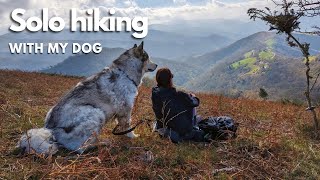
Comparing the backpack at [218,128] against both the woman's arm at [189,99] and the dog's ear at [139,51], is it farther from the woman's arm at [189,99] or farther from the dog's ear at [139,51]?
the dog's ear at [139,51]

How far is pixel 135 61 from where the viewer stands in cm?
1032

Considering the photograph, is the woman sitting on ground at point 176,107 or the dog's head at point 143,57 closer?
the woman sitting on ground at point 176,107

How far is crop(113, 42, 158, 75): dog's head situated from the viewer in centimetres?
1009

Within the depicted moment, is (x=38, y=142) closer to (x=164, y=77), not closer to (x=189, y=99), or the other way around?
(x=164, y=77)

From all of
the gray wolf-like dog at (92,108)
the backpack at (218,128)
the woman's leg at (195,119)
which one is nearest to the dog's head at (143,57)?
the gray wolf-like dog at (92,108)

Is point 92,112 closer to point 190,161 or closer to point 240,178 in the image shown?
point 190,161

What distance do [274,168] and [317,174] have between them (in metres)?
0.69

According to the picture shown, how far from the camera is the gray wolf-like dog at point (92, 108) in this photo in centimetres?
771

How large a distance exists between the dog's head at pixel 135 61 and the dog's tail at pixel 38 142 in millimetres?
2989

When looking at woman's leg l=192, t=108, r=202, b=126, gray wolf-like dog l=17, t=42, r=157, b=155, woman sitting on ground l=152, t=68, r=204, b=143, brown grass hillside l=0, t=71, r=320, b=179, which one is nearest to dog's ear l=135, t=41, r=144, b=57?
gray wolf-like dog l=17, t=42, r=157, b=155

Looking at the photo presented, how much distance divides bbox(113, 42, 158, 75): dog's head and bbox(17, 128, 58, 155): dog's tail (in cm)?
299

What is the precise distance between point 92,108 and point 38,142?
4.96 feet

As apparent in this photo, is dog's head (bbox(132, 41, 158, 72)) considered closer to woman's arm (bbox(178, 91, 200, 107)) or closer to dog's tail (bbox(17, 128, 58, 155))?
woman's arm (bbox(178, 91, 200, 107))

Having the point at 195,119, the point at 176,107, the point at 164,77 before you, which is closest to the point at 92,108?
the point at 164,77
